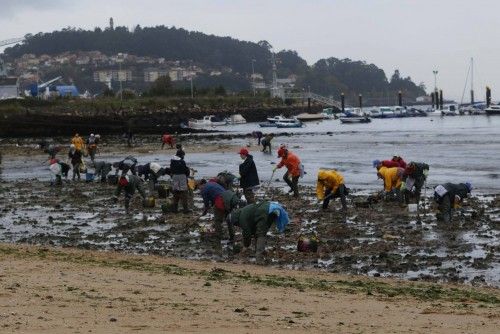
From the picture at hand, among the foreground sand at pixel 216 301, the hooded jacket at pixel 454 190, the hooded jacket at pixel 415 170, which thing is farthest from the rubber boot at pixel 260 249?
the hooded jacket at pixel 415 170

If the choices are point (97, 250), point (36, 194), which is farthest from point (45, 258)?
point (36, 194)

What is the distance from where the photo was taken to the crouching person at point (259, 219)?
1566 centimetres

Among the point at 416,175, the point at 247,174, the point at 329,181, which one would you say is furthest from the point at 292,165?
the point at 416,175

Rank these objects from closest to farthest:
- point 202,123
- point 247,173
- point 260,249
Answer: point 260,249, point 247,173, point 202,123

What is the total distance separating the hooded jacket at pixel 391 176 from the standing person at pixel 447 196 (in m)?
2.78

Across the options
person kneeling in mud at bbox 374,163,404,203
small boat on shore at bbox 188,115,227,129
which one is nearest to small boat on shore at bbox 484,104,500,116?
small boat on shore at bbox 188,115,227,129

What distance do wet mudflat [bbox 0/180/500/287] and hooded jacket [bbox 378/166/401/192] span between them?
55 cm

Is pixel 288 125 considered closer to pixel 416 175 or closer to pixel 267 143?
pixel 267 143

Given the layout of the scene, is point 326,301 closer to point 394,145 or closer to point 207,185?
point 207,185

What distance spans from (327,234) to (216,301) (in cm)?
779

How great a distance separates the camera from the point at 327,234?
19109 mm

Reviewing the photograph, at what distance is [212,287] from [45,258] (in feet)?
13.4

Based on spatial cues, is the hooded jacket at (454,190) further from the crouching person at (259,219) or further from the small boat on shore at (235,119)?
the small boat on shore at (235,119)

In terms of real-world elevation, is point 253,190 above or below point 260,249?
above
